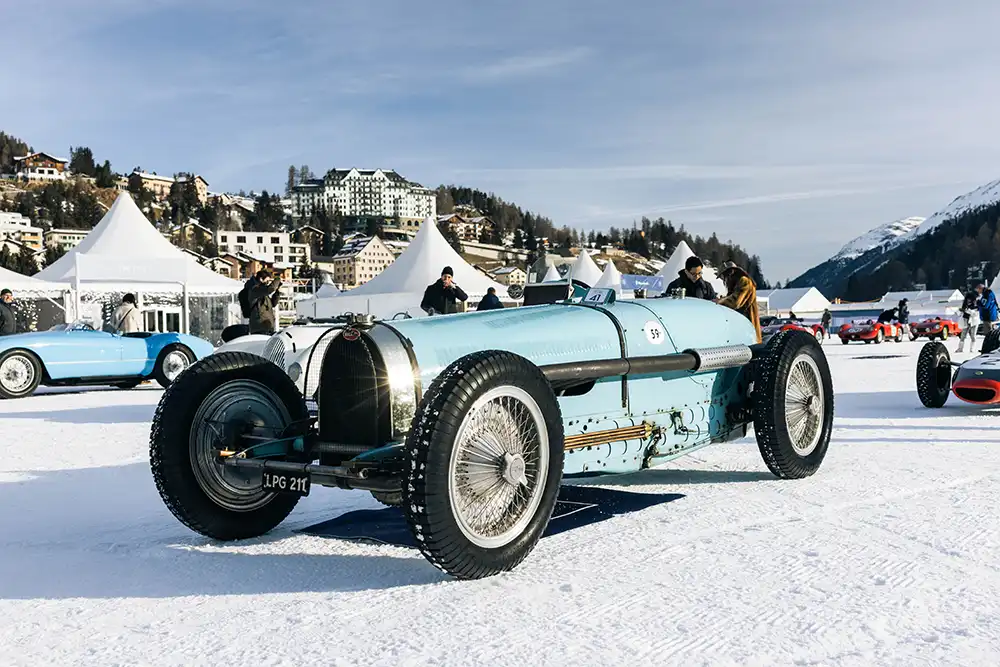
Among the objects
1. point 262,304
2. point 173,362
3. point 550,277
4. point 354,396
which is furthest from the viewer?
point 173,362

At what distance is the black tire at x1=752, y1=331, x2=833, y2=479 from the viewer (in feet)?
18.3

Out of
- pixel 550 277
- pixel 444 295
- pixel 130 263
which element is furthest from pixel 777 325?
pixel 550 277

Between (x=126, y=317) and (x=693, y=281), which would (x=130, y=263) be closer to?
(x=126, y=317)

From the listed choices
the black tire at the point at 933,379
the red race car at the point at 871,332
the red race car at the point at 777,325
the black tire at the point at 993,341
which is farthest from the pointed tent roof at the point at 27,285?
the red race car at the point at 871,332

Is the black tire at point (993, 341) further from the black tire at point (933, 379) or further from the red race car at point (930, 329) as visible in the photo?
the red race car at point (930, 329)

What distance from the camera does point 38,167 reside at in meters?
194

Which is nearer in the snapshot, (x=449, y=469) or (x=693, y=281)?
(x=449, y=469)

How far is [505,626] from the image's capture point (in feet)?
10.1

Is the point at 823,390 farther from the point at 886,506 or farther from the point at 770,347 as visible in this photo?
the point at 886,506

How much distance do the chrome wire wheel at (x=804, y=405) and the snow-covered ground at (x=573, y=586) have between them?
0.28 metres

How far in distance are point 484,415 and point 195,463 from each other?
1.65 metres

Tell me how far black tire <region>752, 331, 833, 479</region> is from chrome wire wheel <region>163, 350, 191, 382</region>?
465 inches

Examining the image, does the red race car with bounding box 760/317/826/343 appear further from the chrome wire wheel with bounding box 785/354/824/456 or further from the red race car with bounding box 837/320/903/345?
the chrome wire wheel with bounding box 785/354/824/456

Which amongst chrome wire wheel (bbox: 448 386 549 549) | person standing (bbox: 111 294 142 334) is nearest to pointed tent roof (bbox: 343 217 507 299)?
person standing (bbox: 111 294 142 334)
